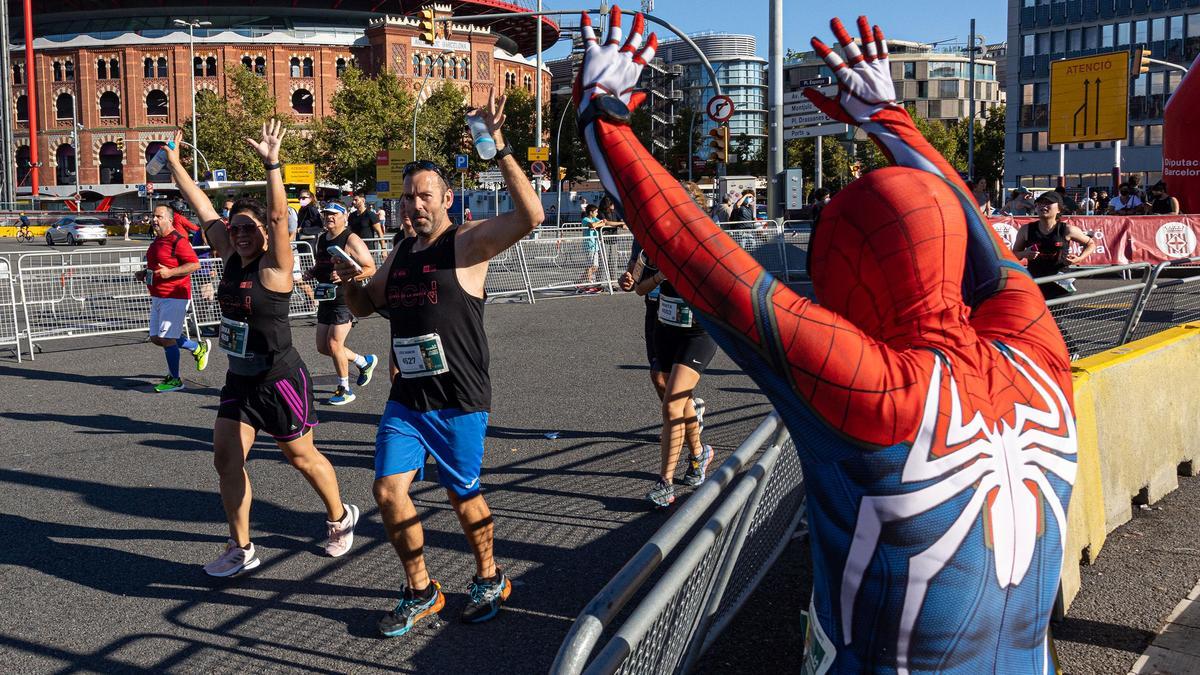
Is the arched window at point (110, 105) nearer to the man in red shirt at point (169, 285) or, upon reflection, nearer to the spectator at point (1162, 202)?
the spectator at point (1162, 202)

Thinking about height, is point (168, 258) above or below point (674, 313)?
above

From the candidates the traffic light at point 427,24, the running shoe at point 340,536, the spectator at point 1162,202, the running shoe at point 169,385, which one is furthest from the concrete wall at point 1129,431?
the traffic light at point 427,24

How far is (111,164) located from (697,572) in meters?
93.9

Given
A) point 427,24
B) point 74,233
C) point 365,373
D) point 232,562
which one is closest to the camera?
point 232,562

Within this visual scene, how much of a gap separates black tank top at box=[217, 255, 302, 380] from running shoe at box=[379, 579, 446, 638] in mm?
1598

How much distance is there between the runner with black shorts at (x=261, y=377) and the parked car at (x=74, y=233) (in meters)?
46.8

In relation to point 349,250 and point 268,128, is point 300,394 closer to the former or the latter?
point 268,128

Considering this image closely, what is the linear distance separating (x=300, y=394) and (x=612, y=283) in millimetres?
15256

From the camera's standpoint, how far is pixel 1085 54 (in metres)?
74.0

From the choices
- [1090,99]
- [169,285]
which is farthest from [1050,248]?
[1090,99]

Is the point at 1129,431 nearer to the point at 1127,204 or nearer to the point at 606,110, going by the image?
the point at 606,110

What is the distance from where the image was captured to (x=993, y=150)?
315 feet

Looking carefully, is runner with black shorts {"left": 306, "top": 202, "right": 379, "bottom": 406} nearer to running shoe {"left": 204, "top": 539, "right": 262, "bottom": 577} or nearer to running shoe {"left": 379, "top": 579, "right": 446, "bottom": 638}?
running shoe {"left": 204, "top": 539, "right": 262, "bottom": 577}

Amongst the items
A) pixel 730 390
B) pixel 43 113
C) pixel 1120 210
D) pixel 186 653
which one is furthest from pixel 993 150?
pixel 186 653
